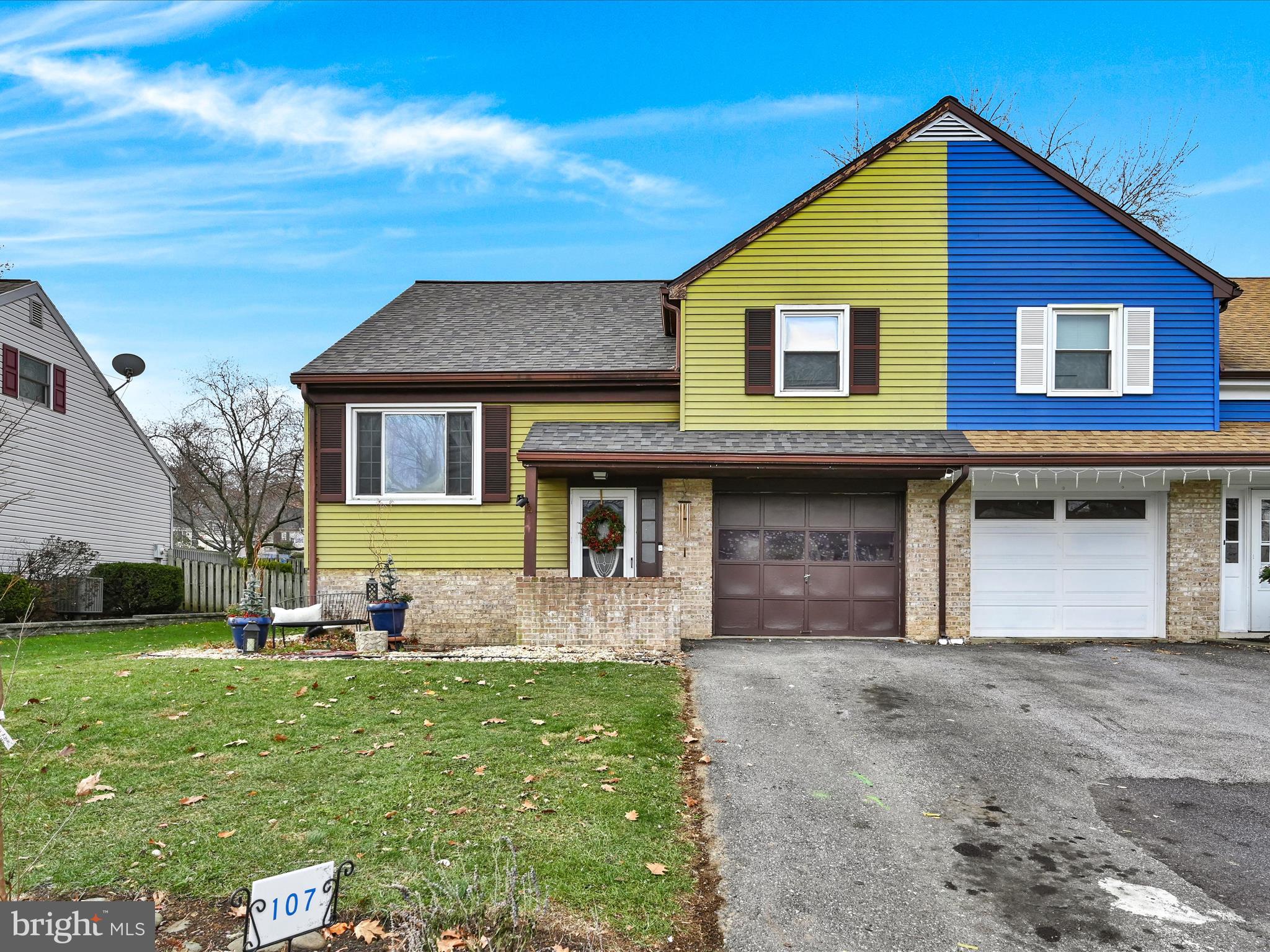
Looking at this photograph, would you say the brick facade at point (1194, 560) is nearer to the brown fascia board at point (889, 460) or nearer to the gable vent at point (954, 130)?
the brown fascia board at point (889, 460)

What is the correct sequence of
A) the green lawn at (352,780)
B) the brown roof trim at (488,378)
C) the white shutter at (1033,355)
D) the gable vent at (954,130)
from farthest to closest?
1. the brown roof trim at (488,378)
2. the gable vent at (954,130)
3. the white shutter at (1033,355)
4. the green lawn at (352,780)

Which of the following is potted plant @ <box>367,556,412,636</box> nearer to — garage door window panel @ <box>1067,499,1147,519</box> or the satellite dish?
→ garage door window panel @ <box>1067,499,1147,519</box>

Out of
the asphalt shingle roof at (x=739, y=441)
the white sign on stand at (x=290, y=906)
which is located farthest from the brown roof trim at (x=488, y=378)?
the white sign on stand at (x=290, y=906)

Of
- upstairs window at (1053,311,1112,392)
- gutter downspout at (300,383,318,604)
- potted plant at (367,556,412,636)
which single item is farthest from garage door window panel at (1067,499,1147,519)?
gutter downspout at (300,383,318,604)

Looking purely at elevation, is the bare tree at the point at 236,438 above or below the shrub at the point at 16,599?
above

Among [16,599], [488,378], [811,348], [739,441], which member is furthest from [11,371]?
[811,348]

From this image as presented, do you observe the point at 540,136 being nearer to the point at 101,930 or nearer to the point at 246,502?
the point at 246,502

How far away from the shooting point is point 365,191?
27.3 m

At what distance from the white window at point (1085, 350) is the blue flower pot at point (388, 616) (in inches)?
390

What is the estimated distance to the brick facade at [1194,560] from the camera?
11586 mm

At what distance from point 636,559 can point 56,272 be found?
33.3 metres

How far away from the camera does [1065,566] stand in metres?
11.8

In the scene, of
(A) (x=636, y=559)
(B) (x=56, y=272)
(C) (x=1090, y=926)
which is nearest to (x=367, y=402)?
(A) (x=636, y=559)

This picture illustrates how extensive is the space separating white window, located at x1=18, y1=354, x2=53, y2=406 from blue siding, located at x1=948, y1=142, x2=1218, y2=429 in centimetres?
1884
